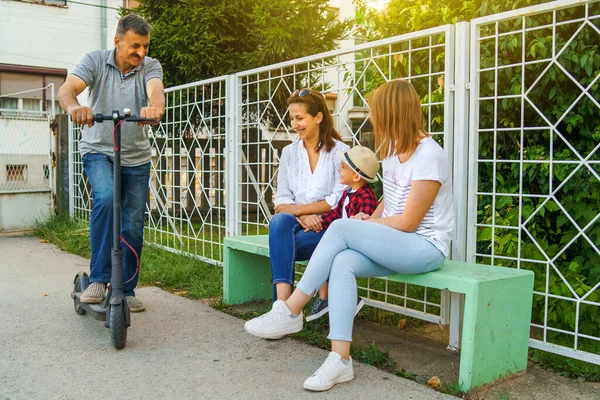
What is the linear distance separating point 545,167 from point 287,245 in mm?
1395

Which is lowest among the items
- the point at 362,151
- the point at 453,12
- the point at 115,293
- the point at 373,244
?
the point at 115,293

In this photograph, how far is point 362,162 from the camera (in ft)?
10.3

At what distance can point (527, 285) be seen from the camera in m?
2.72

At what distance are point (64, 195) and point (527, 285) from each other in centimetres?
688

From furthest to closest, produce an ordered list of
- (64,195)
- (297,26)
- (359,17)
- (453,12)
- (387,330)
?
(297,26) < (64,195) < (359,17) < (453,12) < (387,330)

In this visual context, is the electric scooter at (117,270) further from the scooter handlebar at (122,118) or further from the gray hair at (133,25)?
the gray hair at (133,25)

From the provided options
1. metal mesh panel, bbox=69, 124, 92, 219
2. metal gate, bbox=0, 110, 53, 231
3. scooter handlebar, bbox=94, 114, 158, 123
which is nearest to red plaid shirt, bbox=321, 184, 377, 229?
scooter handlebar, bbox=94, 114, 158, 123

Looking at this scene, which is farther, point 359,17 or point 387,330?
Answer: point 359,17

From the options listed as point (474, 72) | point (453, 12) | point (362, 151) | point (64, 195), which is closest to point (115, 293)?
point (362, 151)

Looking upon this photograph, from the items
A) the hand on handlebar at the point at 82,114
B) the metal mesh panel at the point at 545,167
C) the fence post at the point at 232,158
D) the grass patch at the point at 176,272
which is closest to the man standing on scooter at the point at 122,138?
the hand on handlebar at the point at 82,114

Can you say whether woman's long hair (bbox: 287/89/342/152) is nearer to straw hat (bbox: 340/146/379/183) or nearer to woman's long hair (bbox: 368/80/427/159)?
straw hat (bbox: 340/146/379/183)

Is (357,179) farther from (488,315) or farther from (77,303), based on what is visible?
(77,303)

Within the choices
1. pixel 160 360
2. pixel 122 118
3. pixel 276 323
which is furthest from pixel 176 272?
pixel 276 323

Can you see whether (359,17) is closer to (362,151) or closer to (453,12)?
(453,12)
